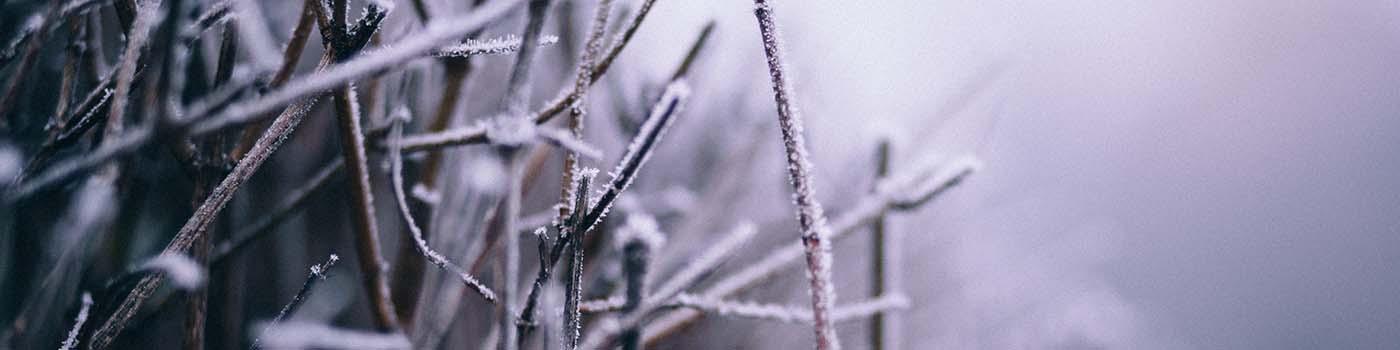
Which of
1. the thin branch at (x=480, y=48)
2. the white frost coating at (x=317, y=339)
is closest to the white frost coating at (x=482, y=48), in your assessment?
the thin branch at (x=480, y=48)

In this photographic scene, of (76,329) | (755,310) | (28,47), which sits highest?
(28,47)

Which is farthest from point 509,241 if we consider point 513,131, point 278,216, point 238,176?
point 278,216

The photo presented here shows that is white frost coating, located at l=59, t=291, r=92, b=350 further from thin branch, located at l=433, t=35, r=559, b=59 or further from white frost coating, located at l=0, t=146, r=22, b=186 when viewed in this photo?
thin branch, located at l=433, t=35, r=559, b=59

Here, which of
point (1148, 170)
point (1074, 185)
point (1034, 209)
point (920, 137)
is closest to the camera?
point (920, 137)

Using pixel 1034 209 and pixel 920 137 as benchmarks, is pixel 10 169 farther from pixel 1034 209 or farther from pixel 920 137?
pixel 1034 209

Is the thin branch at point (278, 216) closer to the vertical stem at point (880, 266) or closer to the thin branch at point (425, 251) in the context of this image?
the thin branch at point (425, 251)

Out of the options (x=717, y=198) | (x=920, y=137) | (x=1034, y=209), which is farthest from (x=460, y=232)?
(x=1034, y=209)

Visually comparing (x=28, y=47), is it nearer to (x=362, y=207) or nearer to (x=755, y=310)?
(x=362, y=207)
